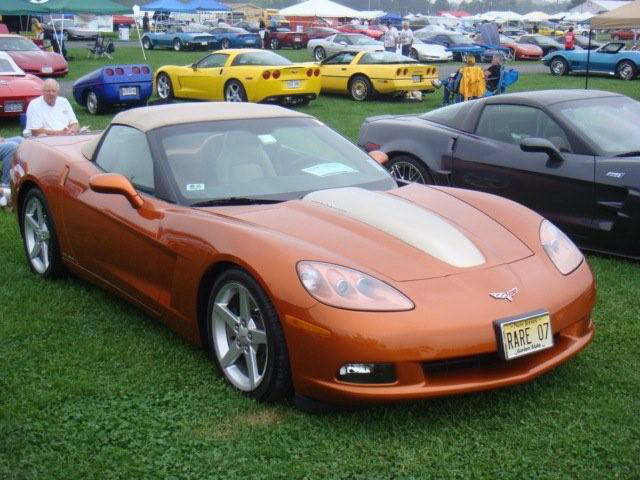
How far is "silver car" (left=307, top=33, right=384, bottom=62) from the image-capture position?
94.8 feet

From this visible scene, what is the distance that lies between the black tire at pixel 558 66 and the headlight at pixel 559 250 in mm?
26563

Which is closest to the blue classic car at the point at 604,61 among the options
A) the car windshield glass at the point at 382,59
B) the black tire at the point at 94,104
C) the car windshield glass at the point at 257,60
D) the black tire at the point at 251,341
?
the car windshield glass at the point at 382,59

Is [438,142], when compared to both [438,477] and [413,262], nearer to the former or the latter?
[413,262]

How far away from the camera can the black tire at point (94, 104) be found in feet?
52.4

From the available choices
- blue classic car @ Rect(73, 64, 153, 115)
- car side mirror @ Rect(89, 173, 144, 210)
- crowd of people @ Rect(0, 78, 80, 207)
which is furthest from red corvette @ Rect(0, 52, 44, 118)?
car side mirror @ Rect(89, 173, 144, 210)

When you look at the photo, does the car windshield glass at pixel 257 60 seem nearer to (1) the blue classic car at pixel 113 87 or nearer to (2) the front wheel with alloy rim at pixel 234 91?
(2) the front wheel with alloy rim at pixel 234 91

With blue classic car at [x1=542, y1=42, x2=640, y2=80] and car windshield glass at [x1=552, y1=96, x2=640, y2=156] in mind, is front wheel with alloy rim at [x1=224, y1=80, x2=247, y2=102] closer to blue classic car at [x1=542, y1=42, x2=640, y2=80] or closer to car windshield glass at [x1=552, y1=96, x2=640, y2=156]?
car windshield glass at [x1=552, y1=96, x2=640, y2=156]

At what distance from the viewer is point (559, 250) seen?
420cm

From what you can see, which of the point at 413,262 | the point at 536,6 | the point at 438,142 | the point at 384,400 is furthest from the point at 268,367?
the point at 536,6

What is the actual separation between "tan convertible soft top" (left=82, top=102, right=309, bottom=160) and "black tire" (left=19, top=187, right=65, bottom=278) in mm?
563

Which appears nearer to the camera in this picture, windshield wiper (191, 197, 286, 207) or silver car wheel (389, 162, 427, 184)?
windshield wiper (191, 197, 286, 207)

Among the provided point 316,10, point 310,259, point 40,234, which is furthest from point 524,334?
point 316,10

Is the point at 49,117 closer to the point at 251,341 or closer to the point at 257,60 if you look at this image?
the point at 251,341

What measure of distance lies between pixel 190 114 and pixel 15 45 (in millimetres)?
16900
